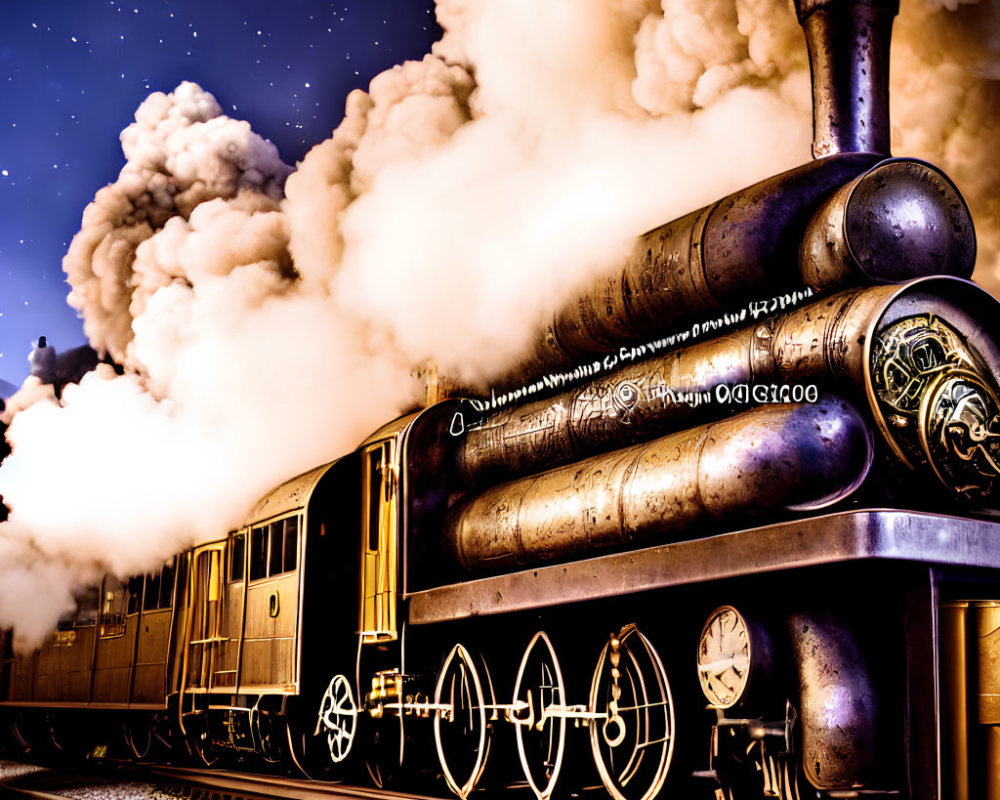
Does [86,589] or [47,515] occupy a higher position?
[47,515]

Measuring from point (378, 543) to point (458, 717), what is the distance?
4.67 ft

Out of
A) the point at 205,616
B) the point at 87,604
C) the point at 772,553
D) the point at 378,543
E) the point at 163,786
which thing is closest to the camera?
the point at 772,553

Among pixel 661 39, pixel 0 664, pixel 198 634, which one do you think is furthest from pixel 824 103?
pixel 0 664

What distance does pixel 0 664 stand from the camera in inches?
538

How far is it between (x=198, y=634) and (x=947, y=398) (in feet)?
23.0

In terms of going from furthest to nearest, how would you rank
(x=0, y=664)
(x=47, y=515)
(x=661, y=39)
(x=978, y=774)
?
(x=0, y=664) < (x=47, y=515) < (x=661, y=39) < (x=978, y=774)

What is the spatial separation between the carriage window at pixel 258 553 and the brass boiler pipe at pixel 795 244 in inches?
149

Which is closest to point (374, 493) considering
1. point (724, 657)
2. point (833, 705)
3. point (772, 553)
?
point (724, 657)

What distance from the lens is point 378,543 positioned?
7738 millimetres

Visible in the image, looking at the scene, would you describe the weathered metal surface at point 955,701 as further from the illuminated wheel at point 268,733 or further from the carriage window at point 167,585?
the carriage window at point 167,585

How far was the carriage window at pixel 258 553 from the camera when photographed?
28.5 ft

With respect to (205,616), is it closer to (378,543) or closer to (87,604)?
(378,543)

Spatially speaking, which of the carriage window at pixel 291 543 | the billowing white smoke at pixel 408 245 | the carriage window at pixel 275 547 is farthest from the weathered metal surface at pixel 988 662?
the carriage window at pixel 275 547

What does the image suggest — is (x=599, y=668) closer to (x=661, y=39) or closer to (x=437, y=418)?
(x=437, y=418)
